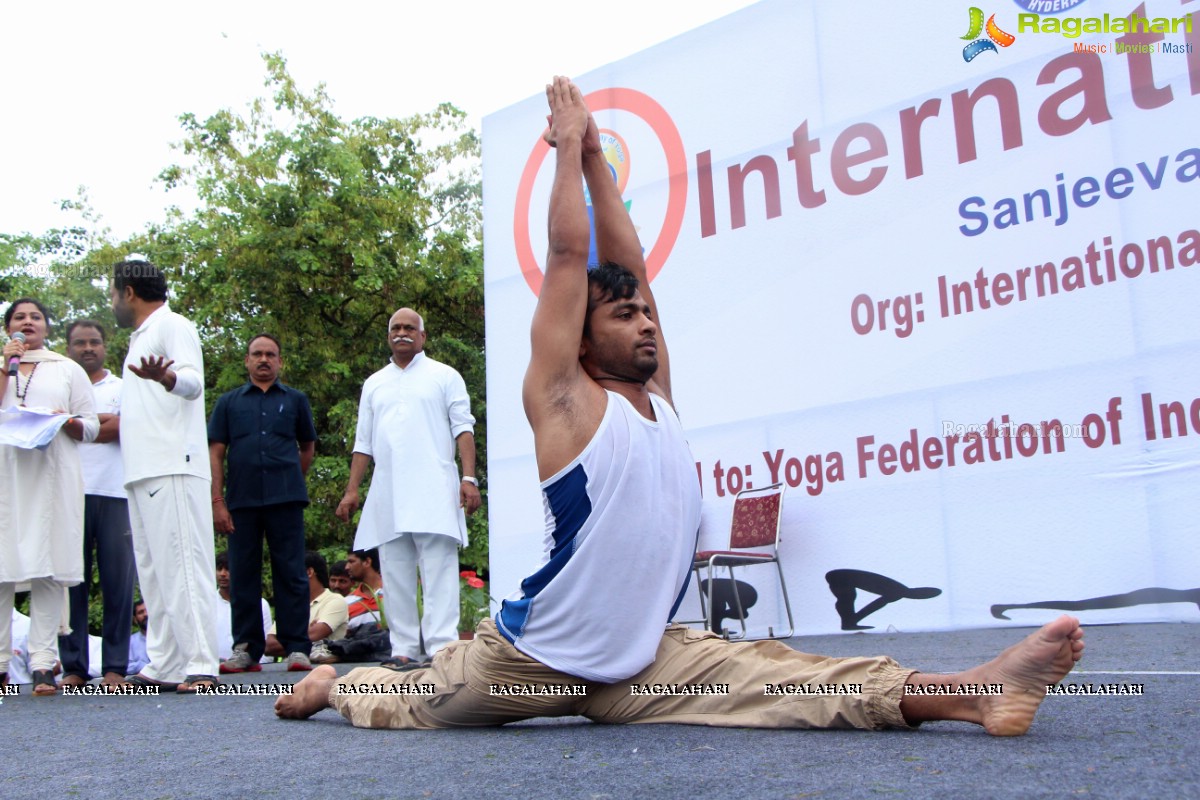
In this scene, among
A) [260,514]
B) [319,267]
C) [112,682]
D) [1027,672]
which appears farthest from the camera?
[319,267]

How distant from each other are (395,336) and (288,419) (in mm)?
831

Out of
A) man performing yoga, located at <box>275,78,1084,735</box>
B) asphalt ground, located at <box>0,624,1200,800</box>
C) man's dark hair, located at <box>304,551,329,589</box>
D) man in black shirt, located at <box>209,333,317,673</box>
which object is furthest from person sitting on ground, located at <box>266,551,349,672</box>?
man performing yoga, located at <box>275,78,1084,735</box>

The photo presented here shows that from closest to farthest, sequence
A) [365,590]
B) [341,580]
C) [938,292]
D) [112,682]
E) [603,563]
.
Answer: [603,563] → [112,682] → [938,292] → [365,590] → [341,580]

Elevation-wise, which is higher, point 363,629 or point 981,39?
point 981,39

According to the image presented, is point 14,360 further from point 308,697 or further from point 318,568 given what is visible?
point 318,568

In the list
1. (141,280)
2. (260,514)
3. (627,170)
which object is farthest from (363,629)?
(627,170)

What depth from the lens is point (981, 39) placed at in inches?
229

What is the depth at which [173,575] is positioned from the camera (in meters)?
4.03

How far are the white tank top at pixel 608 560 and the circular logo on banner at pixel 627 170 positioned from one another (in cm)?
428

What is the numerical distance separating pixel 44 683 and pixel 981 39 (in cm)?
546

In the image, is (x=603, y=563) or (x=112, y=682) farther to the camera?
(x=112, y=682)

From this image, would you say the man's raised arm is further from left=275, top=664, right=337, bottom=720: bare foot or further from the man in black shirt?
the man in black shirt

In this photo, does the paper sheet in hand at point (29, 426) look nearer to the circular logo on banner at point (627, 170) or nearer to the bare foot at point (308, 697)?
the bare foot at point (308, 697)

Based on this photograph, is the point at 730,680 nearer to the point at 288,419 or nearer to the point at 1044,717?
the point at 1044,717
